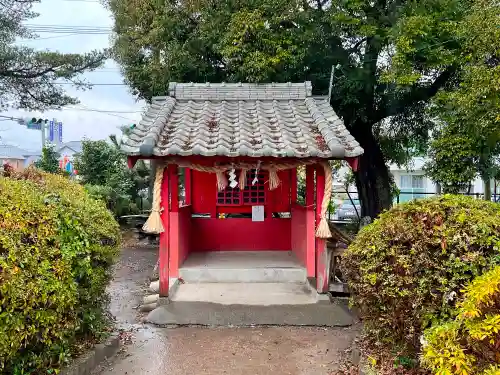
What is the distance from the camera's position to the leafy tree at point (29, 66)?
1484cm

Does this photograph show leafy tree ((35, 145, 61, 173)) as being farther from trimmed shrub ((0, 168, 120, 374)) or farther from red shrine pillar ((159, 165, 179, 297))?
trimmed shrub ((0, 168, 120, 374))

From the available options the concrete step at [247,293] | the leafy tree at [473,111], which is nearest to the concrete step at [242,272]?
the concrete step at [247,293]

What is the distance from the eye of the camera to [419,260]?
148 inches

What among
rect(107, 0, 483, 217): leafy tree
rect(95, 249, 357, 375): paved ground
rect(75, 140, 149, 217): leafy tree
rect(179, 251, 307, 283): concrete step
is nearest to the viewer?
rect(95, 249, 357, 375): paved ground

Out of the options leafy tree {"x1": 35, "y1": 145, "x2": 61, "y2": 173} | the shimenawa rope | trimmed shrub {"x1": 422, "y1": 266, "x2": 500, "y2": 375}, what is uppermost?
leafy tree {"x1": 35, "y1": 145, "x2": 61, "y2": 173}

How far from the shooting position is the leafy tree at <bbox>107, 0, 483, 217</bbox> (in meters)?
9.69

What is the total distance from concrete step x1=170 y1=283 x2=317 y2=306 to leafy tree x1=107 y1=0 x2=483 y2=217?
4.65 m

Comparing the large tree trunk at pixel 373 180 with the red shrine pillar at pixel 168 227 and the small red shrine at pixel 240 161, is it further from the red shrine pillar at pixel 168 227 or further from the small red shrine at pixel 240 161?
the red shrine pillar at pixel 168 227

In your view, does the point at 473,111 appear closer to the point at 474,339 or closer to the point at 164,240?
the point at 474,339

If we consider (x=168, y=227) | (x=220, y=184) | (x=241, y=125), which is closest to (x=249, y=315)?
(x=168, y=227)

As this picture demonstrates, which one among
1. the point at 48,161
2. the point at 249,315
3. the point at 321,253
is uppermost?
the point at 48,161

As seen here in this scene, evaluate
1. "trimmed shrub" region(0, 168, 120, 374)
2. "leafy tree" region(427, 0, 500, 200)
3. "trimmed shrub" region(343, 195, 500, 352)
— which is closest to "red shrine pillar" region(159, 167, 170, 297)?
"trimmed shrub" region(0, 168, 120, 374)

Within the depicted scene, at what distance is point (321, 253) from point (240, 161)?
2.02 meters

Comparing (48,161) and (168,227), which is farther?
(48,161)
